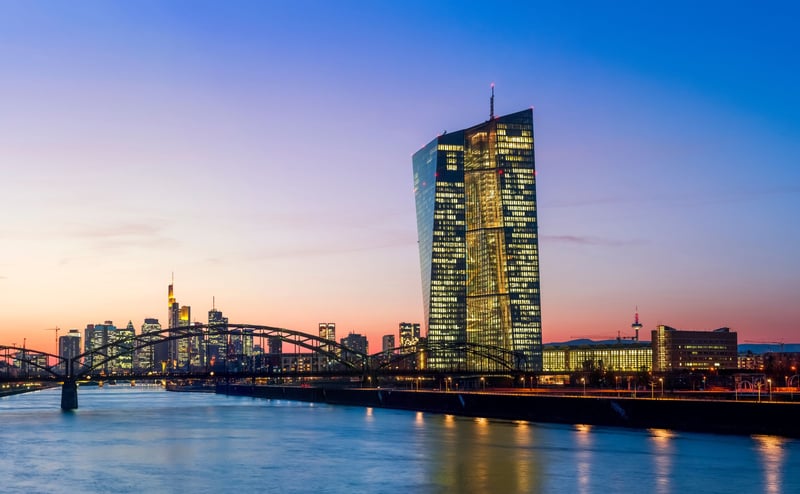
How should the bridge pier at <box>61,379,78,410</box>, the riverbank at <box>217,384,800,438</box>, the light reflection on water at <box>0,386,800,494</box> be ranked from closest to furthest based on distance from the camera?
the light reflection on water at <box>0,386,800,494</box>
the riverbank at <box>217,384,800,438</box>
the bridge pier at <box>61,379,78,410</box>

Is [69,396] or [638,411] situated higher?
[638,411]

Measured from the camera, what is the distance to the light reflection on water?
209 feet

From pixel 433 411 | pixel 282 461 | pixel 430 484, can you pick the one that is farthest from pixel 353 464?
pixel 433 411

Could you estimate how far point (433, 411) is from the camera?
159m

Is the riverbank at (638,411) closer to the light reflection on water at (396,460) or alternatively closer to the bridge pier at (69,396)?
the light reflection on water at (396,460)

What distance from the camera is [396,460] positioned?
7925 cm

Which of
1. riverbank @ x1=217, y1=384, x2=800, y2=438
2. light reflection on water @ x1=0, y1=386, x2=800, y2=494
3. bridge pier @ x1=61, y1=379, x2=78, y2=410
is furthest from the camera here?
bridge pier @ x1=61, y1=379, x2=78, y2=410

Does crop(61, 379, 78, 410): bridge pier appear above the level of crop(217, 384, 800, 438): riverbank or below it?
below

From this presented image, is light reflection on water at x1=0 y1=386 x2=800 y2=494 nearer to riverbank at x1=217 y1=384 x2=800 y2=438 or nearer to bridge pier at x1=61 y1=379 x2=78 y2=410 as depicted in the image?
riverbank at x1=217 y1=384 x2=800 y2=438

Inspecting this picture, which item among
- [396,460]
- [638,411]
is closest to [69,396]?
[638,411]

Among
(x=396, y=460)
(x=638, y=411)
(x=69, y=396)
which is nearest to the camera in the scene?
(x=396, y=460)

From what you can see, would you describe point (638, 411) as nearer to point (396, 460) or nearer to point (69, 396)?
point (396, 460)

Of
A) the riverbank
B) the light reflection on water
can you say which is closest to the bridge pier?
the light reflection on water

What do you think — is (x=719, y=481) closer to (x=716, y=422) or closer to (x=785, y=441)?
(x=785, y=441)
